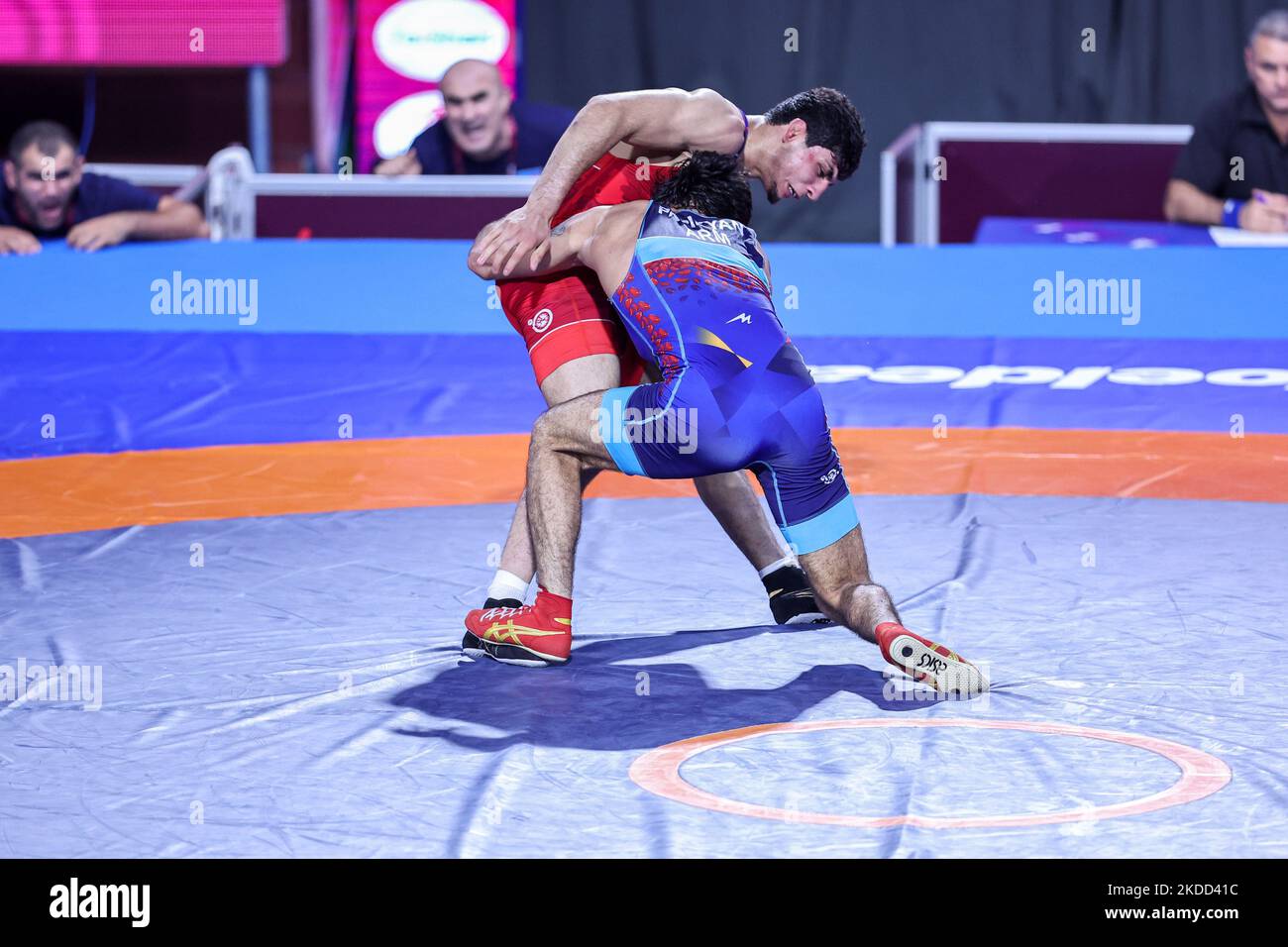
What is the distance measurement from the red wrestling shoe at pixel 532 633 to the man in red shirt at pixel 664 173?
0.30m

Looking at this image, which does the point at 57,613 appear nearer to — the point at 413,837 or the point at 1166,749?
the point at 413,837

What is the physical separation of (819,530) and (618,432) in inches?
16.0

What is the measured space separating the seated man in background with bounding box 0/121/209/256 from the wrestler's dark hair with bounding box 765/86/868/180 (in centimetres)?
399

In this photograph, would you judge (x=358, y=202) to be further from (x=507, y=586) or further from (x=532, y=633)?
(x=532, y=633)

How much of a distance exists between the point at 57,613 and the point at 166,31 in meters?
6.17

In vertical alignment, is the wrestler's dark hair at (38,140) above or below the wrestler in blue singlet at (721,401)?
above

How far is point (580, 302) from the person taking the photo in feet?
11.5

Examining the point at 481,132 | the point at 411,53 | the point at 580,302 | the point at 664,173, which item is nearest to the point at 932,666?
the point at 580,302

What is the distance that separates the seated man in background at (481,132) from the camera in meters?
7.80

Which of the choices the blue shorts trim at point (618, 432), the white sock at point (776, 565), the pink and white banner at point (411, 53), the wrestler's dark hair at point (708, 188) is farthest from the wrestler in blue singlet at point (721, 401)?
the pink and white banner at point (411, 53)

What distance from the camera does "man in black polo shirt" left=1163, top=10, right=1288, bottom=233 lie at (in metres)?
6.99

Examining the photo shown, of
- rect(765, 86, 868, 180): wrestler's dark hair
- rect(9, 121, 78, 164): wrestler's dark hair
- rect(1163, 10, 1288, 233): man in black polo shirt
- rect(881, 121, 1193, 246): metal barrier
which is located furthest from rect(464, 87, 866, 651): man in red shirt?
rect(881, 121, 1193, 246): metal barrier

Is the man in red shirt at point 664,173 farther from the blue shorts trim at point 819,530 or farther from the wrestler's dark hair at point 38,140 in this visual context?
the wrestler's dark hair at point 38,140

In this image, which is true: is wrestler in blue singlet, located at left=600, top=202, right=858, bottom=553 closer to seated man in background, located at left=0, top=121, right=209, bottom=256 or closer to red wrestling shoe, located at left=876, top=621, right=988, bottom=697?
red wrestling shoe, located at left=876, top=621, right=988, bottom=697
